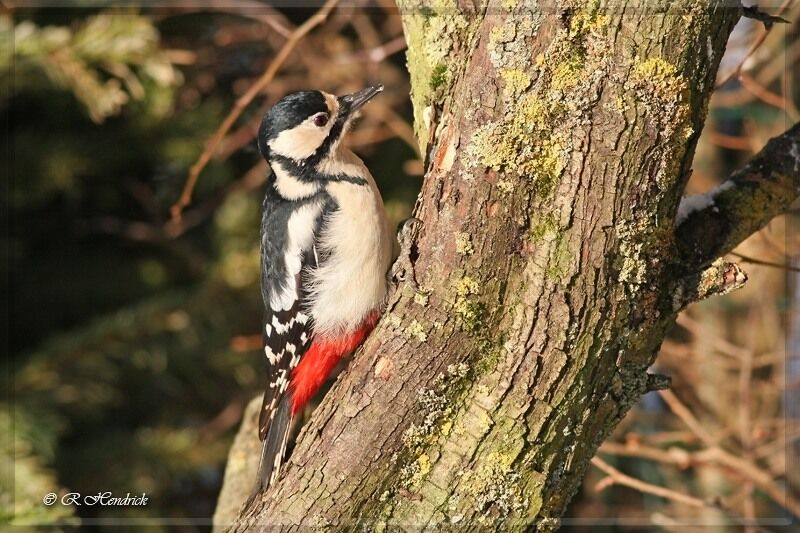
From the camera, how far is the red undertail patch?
9.05 ft

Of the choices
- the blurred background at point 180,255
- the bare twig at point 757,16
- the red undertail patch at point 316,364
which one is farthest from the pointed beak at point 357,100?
the bare twig at point 757,16

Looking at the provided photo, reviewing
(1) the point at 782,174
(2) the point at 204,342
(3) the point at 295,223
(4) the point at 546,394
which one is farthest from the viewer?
(2) the point at 204,342

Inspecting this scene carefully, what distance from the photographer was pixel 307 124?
9.28 ft

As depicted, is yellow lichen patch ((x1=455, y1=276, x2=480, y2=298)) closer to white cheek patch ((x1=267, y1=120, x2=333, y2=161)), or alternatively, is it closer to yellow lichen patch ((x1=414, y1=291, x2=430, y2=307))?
yellow lichen patch ((x1=414, y1=291, x2=430, y2=307))

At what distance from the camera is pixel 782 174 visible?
7.96 feet

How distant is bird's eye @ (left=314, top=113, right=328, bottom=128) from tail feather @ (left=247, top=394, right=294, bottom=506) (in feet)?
2.87

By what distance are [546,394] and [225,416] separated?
112 inches

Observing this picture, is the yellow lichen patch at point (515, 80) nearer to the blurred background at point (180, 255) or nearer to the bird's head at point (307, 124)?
the bird's head at point (307, 124)

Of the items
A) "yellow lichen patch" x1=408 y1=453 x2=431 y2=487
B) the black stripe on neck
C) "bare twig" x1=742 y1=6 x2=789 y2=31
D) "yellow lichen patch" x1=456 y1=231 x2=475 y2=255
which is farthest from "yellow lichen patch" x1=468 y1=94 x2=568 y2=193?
the black stripe on neck

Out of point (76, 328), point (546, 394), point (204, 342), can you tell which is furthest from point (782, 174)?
point (76, 328)

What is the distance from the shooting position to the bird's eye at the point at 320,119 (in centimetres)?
284

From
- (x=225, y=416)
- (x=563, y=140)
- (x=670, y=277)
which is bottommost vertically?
(x=225, y=416)

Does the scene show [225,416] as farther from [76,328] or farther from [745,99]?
[745,99]

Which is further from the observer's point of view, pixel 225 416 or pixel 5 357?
pixel 225 416
